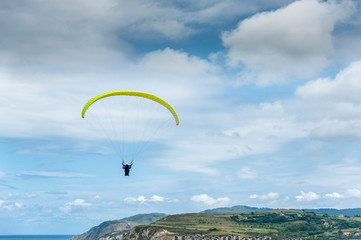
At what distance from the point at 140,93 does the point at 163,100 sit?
3.73 metres

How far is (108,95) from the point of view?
5738 centimetres

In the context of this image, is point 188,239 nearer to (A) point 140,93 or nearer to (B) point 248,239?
(B) point 248,239

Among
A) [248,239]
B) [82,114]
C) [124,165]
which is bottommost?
[248,239]

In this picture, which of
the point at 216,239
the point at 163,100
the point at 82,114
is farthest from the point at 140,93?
the point at 216,239

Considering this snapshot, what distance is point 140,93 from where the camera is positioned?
59.1 meters

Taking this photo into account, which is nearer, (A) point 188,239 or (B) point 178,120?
(B) point 178,120

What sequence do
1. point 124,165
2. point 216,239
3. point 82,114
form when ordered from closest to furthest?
point 82,114 → point 124,165 → point 216,239

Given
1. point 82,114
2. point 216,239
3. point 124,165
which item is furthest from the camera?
point 216,239

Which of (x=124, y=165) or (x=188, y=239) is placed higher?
(x=124, y=165)

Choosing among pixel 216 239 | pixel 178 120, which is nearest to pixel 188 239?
pixel 216 239

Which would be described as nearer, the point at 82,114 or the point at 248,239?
the point at 82,114

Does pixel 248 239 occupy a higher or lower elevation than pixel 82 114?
lower

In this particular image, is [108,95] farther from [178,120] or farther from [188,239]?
[188,239]

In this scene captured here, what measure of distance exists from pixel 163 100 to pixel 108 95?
8.34 m
